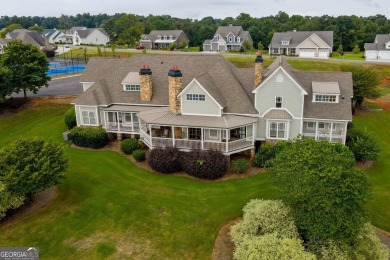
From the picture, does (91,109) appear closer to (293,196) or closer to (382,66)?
(293,196)

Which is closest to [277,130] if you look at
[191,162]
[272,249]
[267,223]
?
[191,162]

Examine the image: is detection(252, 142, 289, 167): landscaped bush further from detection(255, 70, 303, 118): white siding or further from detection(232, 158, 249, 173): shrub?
detection(255, 70, 303, 118): white siding

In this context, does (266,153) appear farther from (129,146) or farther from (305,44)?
(305,44)

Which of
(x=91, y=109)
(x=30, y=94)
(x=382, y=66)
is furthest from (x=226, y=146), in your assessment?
(x=382, y=66)

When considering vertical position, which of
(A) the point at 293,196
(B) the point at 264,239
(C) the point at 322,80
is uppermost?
(C) the point at 322,80

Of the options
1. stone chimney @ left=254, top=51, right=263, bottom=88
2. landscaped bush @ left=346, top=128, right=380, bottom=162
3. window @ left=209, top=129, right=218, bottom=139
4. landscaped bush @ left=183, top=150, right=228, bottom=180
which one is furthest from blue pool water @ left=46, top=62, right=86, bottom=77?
landscaped bush @ left=346, top=128, right=380, bottom=162

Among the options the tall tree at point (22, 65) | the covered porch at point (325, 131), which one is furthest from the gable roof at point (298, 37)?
the tall tree at point (22, 65)
